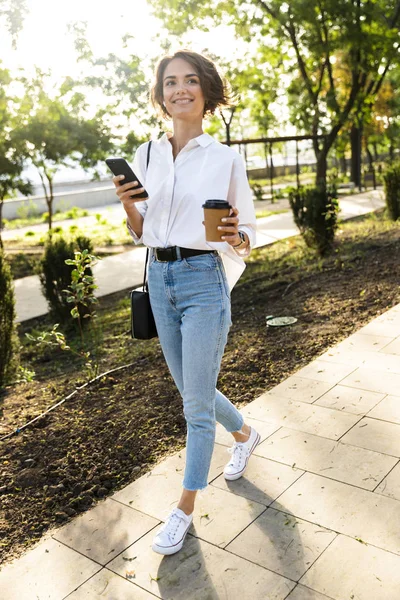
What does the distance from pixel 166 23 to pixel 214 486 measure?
11.1 m

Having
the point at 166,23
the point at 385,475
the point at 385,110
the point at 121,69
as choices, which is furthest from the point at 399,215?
the point at 385,110

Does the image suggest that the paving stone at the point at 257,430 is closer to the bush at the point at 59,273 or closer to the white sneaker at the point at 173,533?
the white sneaker at the point at 173,533

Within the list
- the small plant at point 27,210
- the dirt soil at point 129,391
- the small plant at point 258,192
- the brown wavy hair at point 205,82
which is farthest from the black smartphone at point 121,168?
the small plant at point 27,210

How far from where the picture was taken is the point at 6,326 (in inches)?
207

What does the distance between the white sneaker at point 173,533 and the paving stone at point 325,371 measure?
1874mm

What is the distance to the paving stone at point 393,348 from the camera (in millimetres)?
4707

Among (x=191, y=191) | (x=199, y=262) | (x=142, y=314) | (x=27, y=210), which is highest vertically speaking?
(x=191, y=191)

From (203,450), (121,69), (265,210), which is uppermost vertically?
(121,69)

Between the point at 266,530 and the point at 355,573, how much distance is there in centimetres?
44

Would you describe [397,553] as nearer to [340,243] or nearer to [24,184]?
[340,243]

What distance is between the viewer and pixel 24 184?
44.8 ft

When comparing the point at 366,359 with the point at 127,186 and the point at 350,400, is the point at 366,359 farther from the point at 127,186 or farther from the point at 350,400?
the point at 127,186

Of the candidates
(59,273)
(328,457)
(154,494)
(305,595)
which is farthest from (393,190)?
(305,595)

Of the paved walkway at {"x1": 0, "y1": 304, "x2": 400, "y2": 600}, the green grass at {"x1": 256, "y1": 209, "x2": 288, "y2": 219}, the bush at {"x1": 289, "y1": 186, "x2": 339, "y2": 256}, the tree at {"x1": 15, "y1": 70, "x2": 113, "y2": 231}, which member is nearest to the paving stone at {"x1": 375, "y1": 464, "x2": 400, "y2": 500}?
the paved walkway at {"x1": 0, "y1": 304, "x2": 400, "y2": 600}
